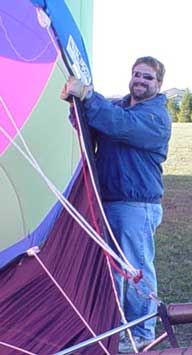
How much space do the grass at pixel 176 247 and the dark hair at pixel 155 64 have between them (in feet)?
3.27

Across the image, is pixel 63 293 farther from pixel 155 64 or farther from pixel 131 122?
pixel 155 64

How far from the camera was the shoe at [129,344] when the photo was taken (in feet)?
8.35

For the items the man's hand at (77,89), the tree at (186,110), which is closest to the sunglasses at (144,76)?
the man's hand at (77,89)

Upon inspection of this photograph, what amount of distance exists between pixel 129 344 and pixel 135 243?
0.35 metres

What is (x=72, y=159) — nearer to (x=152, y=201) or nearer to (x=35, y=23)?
(x=35, y=23)

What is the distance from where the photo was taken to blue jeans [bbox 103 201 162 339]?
8.53 feet

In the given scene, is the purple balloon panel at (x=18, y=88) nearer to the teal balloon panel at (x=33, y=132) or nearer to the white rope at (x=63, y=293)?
the teal balloon panel at (x=33, y=132)

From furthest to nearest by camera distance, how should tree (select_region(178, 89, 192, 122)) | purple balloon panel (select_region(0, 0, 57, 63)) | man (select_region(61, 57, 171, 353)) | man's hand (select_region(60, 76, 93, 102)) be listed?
tree (select_region(178, 89, 192, 122))
purple balloon panel (select_region(0, 0, 57, 63))
man (select_region(61, 57, 171, 353))
man's hand (select_region(60, 76, 93, 102))

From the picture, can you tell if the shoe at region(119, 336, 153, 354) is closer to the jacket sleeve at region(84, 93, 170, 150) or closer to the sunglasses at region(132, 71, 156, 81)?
the jacket sleeve at region(84, 93, 170, 150)

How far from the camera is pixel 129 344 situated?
258 centimetres

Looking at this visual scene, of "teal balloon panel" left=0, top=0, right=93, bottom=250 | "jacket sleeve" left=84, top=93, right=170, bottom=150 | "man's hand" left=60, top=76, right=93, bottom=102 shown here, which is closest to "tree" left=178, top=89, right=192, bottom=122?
"teal balloon panel" left=0, top=0, right=93, bottom=250

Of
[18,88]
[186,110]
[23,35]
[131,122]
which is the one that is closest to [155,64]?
[131,122]

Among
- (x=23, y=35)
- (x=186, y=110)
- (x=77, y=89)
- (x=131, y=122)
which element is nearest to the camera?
(x=77, y=89)

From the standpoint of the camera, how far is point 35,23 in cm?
323
